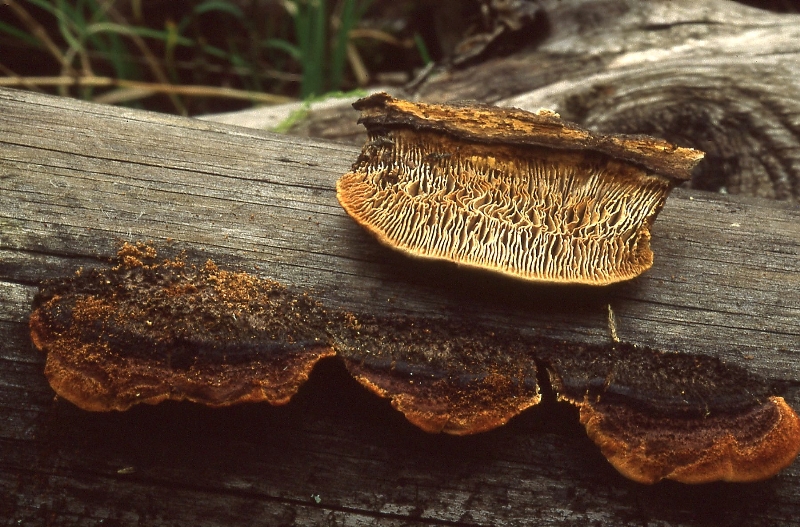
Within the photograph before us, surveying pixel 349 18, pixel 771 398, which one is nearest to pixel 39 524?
pixel 771 398

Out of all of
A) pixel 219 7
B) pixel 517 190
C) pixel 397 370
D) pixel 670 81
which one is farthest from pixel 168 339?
pixel 219 7

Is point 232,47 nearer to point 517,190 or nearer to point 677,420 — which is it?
point 517,190

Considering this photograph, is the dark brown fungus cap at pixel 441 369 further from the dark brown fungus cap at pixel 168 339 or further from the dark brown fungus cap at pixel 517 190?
the dark brown fungus cap at pixel 517 190

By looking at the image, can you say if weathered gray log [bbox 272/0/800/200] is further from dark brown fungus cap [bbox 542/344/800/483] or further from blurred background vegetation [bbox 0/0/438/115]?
dark brown fungus cap [bbox 542/344/800/483]

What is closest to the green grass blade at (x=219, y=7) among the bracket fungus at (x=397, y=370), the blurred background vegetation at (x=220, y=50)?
the blurred background vegetation at (x=220, y=50)

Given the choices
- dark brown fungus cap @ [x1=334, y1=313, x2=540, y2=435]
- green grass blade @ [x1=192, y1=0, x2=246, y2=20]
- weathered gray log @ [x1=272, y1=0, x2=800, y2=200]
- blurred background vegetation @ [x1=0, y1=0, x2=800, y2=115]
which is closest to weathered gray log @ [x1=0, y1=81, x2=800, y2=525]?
dark brown fungus cap @ [x1=334, y1=313, x2=540, y2=435]

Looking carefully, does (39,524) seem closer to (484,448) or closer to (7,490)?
(7,490)
